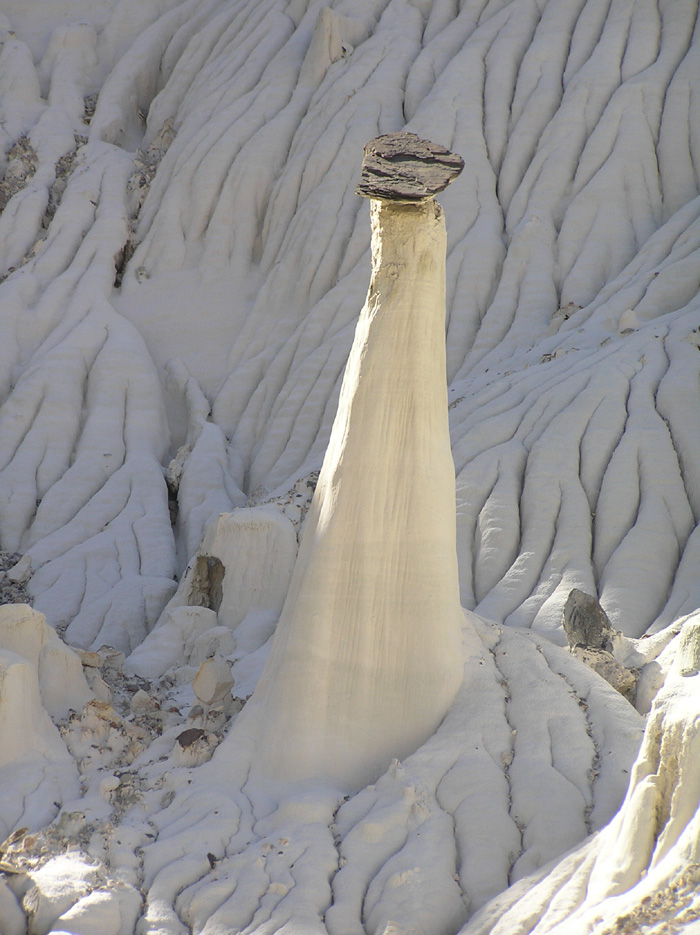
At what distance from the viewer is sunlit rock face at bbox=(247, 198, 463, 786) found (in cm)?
803

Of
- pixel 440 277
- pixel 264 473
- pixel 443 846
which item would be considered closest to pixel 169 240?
pixel 264 473

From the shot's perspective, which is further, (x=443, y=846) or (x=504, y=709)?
(x=504, y=709)

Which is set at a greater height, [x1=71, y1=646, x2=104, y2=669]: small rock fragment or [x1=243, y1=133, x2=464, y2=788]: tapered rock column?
[x1=243, y1=133, x2=464, y2=788]: tapered rock column

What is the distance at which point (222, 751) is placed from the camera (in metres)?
8.38

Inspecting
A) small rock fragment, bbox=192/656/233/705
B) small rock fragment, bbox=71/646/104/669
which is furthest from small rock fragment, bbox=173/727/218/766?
small rock fragment, bbox=71/646/104/669

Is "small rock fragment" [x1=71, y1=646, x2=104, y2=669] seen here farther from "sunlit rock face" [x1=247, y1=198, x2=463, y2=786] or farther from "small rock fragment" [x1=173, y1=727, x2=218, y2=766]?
"sunlit rock face" [x1=247, y1=198, x2=463, y2=786]

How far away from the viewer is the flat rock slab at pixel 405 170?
778 cm

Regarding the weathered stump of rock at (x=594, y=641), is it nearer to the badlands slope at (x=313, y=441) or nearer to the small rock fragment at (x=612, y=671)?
the small rock fragment at (x=612, y=671)

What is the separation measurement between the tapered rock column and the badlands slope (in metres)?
0.33

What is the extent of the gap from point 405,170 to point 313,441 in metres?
12.0

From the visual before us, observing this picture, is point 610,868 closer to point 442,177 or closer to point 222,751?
point 222,751

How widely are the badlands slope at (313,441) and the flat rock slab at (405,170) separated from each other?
12.3 feet

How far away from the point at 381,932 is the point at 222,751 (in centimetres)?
257

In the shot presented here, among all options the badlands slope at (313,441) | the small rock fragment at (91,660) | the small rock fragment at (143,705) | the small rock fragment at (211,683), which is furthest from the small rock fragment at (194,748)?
the small rock fragment at (91,660)
